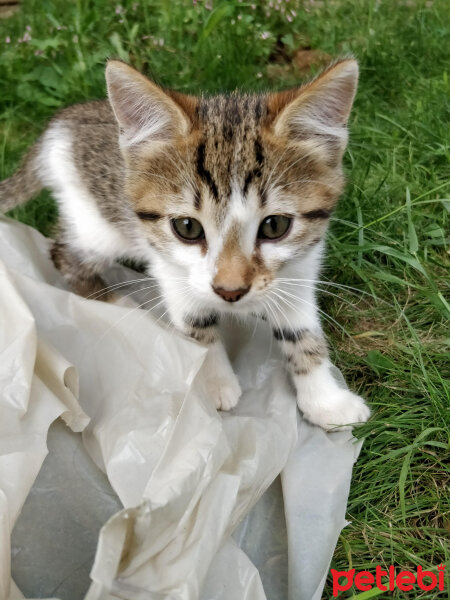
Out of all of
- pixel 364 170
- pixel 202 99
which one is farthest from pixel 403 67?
pixel 202 99

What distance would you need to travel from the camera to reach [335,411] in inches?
70.1

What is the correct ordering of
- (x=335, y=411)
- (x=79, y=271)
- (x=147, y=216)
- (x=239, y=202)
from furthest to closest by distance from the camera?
(x=79, y=271), (x=335, y=411), (x=147, y=216), (x=239, y=202)

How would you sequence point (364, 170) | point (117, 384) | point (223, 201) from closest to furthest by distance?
point (223, 201), point (117, 384), point (364, 170)

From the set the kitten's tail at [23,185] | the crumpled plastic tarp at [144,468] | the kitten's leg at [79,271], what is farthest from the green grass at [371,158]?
the kitten's leg at [79,271]

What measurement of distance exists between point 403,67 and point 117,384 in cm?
193

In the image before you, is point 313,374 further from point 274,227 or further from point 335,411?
point 274,227

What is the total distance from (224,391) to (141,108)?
740 mm

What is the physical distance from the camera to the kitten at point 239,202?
1.48 metres

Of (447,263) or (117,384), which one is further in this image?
(447,263)

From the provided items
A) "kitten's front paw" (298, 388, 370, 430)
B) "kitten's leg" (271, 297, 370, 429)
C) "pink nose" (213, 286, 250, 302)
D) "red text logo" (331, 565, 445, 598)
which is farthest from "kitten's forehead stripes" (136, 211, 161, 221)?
"red text logo" (331, 565, 445, 598)

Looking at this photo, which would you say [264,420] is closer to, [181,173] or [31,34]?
[181,173]

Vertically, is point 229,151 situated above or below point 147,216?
above

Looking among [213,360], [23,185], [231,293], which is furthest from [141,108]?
[23,185]

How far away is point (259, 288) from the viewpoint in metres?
1.51
